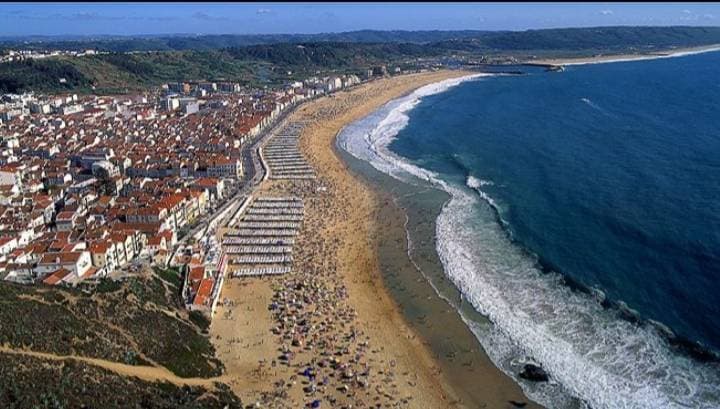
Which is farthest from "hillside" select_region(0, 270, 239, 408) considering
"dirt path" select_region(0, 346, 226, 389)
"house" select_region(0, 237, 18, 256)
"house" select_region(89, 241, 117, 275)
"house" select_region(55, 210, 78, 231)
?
"house" select_region(55, 210, 78, 231)

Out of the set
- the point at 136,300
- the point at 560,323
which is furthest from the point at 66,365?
the point at 560,323

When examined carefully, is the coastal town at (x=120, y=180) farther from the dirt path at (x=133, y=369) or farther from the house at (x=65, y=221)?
the dirt path at (x=133, y=369)

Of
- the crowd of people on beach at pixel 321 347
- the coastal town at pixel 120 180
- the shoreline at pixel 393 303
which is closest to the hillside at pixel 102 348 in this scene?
the crowd of people on beach at pixel 321 347

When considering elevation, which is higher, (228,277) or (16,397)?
(16,397)

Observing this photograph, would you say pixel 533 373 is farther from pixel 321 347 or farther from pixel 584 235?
pixel 584 235

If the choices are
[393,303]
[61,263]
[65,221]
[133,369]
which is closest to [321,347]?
[393,303]

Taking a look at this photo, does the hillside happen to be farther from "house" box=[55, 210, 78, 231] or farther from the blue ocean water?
the blue ocean water

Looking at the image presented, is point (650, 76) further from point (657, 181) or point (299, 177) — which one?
point (299, 177)
